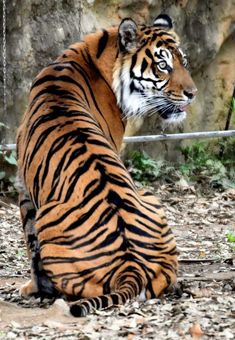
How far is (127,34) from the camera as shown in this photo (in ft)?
21.8

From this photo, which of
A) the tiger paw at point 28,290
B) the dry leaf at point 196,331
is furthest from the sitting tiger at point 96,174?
the dry leaf at point 196,331

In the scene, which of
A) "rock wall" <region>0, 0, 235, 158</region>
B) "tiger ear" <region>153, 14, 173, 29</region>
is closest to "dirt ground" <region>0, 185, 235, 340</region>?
"tiger ear" <region>153, 14, 173, 29</region>

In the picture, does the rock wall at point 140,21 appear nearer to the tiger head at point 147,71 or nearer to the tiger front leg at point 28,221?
the tiger head at point 147,71

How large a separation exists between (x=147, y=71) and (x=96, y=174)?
1.43 m

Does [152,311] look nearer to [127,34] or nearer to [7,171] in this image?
[127,34]

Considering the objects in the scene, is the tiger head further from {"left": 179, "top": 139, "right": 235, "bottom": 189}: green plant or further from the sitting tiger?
{"left": 179, "top": 139, "right": 235, "bottom": 189}: green plant

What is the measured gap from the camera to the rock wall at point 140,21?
10297mm

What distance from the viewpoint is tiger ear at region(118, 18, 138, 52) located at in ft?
21.7

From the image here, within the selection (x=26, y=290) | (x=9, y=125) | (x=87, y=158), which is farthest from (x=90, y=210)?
(x=9, y=125)

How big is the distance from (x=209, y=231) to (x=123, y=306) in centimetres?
429

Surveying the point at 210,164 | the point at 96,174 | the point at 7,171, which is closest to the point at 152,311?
the point at 96,174

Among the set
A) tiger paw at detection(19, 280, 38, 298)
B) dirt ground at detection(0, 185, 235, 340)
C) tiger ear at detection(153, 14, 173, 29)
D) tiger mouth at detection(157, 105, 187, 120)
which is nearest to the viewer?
dirt ground at detection(0, 185, 235, 340)

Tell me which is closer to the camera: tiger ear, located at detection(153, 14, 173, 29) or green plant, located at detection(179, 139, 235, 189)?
tiger ear, located at detection(153, 14, 173, 29)

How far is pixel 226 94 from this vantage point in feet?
41.9
